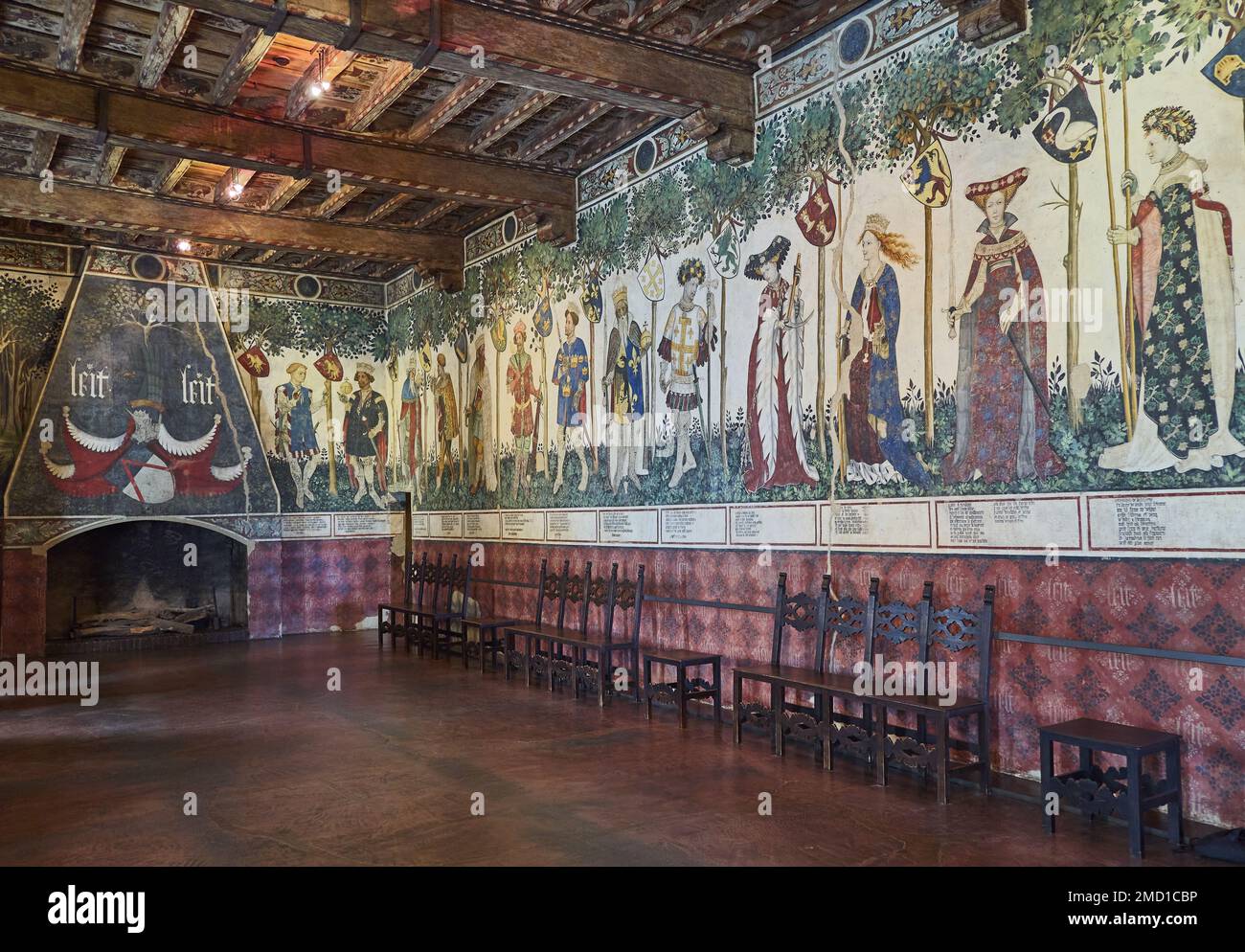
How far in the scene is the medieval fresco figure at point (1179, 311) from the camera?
4.39 metres

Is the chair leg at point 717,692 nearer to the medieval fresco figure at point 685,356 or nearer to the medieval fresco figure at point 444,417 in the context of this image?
the medieval fresco figure at point 685,356

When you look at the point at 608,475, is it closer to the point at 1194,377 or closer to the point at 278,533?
the point at 1194,377

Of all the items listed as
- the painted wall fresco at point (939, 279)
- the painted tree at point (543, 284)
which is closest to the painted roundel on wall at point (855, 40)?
the painted wall fresco at point (939, 279)

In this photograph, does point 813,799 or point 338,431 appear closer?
point 813,799

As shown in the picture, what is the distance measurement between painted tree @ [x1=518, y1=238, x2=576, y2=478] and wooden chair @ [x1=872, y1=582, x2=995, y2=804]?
5253mm

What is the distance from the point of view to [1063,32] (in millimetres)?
5078

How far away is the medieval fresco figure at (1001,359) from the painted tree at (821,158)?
1064 mm

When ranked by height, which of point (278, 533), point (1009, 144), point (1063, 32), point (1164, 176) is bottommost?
point (278, 533)

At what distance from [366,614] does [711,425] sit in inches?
311

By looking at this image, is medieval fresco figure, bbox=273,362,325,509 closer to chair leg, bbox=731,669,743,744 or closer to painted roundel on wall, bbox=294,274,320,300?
painted roundel on wall, bbox=294,274,320,300

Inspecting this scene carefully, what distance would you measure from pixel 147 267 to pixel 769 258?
9.19 meters

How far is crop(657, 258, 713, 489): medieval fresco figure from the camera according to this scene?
7.70m

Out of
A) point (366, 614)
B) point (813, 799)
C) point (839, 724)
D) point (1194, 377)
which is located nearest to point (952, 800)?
point (813, 799)

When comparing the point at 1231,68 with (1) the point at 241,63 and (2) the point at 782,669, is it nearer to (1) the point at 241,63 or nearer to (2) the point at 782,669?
(2) the point at 782,669
